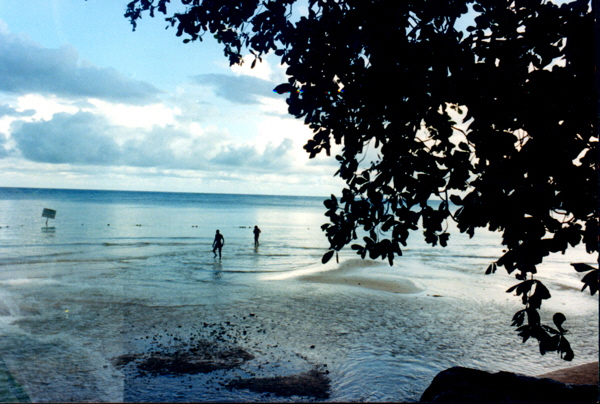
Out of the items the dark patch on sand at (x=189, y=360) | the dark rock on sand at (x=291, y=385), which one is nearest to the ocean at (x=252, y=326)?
the dark patch on sand at (x=189, y=360)

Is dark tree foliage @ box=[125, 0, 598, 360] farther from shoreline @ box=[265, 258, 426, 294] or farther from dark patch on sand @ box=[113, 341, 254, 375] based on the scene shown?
shoreline @ box=[265, 258, 426, 294]

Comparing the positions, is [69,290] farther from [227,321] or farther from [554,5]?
[554,5]

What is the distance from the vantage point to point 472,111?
13.1 feet

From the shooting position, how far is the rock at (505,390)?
17.1ft

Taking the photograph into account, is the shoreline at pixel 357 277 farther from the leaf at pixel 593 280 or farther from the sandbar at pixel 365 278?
the leaf at pixel 593 280

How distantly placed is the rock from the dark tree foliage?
1354 mm

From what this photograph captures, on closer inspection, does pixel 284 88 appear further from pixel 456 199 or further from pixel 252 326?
pixel 252 326

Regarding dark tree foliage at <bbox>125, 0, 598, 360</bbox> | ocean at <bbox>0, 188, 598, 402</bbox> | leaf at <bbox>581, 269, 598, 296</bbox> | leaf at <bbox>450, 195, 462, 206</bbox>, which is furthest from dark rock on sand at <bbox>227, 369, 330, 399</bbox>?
leaf at <bbox>581, 269, 598, 296</bbox>

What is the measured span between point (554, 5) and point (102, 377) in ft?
31.1

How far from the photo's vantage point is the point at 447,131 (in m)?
4.43

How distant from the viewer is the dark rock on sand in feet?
25.9

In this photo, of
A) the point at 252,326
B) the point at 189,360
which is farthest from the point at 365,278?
the point at 189,360

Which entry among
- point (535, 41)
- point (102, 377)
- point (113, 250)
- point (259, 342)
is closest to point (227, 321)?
point (259, 342)

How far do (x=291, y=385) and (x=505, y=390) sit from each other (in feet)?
13.4
